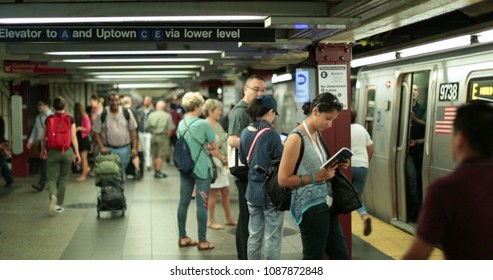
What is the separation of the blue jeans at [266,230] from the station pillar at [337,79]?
4.72ft

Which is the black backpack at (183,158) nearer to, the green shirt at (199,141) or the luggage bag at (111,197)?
the green shirt at (199,141)

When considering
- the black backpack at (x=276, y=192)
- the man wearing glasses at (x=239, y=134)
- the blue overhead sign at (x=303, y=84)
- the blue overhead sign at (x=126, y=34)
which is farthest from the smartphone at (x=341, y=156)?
the blue overhead sign at (x=303, y=84)

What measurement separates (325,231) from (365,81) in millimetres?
5981

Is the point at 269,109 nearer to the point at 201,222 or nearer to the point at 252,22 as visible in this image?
the point at 252,22

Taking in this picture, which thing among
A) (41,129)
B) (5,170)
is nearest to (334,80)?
(41,129)

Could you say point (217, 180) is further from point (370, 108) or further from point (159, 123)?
point (159, 123)

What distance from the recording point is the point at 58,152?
31.6 feet

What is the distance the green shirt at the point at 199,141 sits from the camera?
726cm

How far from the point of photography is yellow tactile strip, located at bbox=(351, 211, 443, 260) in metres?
7.44

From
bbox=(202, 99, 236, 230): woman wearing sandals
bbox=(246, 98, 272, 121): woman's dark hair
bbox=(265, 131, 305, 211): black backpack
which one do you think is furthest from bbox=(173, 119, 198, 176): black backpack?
bbox=(265, 131, 305, 211): black backpack

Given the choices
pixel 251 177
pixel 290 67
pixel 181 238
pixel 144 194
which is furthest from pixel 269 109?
pixel 144 194

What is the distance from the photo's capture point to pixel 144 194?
40.1 ft

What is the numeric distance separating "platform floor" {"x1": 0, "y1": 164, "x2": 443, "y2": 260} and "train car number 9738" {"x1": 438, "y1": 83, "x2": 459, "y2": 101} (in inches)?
64.3
